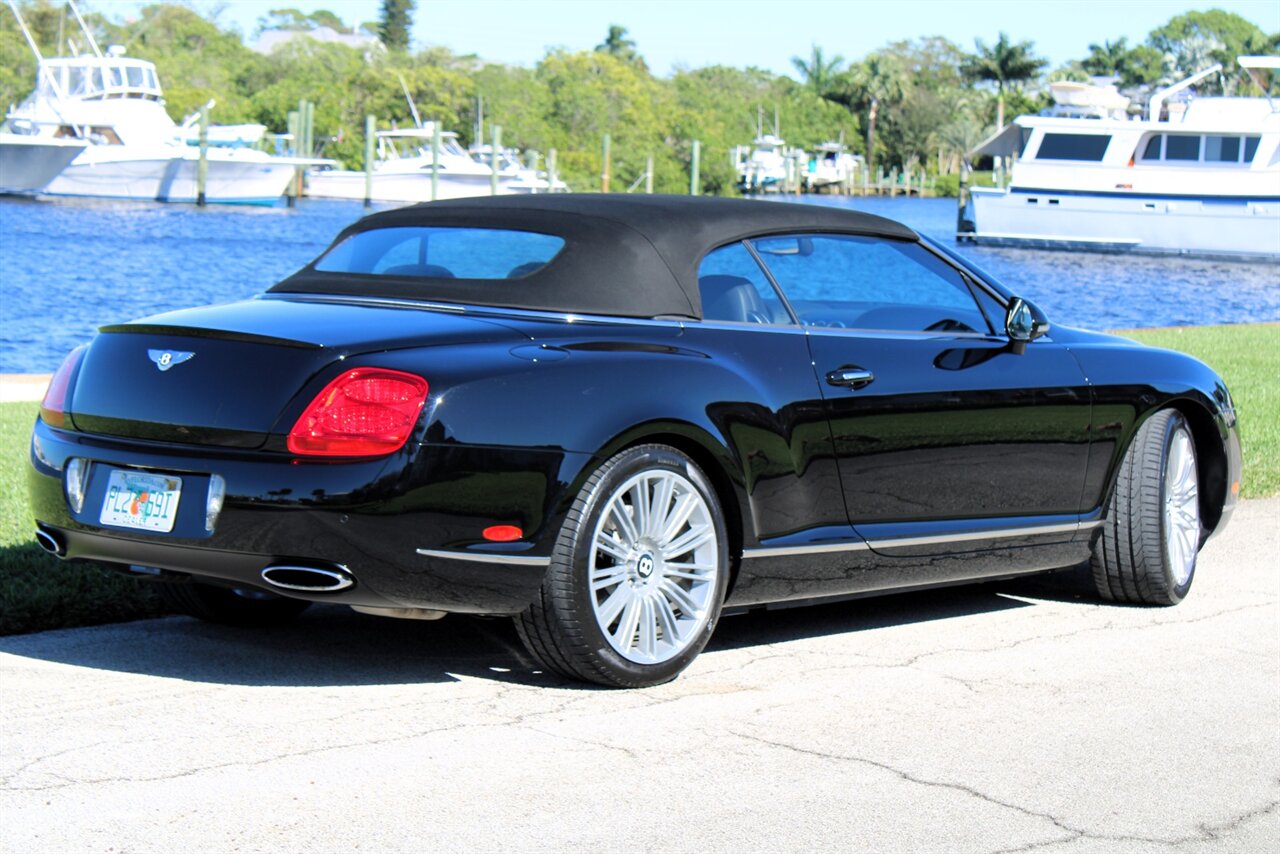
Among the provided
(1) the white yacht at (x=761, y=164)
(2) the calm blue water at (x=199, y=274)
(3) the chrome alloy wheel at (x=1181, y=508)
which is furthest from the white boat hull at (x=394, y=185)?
(3) the chrome alloy wheel at (x=1181, y=508)

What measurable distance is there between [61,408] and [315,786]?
5.56 ft

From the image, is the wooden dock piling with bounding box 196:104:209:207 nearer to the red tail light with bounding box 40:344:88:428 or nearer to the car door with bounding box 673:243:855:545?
the red tail light with bounding box 40:344:88:428

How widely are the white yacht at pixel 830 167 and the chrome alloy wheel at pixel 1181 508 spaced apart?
→ 142m

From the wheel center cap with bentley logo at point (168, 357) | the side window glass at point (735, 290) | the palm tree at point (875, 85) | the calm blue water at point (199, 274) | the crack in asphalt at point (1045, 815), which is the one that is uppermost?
the palm tree at point (875, 85)

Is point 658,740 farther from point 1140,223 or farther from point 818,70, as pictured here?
point 818,70

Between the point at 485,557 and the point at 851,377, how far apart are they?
4.95 ft

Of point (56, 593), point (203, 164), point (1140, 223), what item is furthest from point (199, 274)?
point (56, 593)

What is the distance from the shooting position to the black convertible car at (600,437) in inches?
190

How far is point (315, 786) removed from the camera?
425cm

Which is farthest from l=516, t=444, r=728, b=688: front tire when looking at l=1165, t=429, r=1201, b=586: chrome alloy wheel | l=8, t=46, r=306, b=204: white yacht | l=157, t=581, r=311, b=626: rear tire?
l=8, t=46, r=306, b=204: white yacht

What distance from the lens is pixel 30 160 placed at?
235 ft

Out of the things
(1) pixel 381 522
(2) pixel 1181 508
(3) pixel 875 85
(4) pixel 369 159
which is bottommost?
(2) pixel 1181 508

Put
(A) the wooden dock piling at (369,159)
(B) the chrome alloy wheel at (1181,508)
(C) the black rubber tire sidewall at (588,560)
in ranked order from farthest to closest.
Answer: (A) the wooden dock piling at (369,159) → (B) the chrome alloy wheel at (1181,508) → (C) the black rubber tire sidewall at (588,560)

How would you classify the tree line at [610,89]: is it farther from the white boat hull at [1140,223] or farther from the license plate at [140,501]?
the license plate at [140,501]
